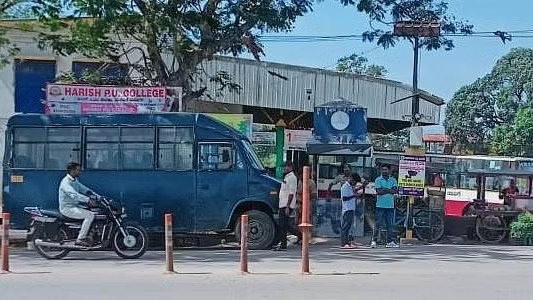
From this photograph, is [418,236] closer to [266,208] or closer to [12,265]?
[266,208]

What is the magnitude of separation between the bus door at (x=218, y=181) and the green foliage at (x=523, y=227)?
727 centimetres

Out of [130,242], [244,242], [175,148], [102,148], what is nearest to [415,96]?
[175,148]

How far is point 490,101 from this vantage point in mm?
58750

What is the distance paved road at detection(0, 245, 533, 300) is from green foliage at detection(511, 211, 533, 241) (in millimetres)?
3130

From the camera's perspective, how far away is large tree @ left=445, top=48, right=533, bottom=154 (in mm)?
57125

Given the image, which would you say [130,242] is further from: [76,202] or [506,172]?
[506,172]

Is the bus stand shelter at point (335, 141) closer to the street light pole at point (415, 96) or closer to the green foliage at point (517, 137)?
the street light pole at point (415, 96)

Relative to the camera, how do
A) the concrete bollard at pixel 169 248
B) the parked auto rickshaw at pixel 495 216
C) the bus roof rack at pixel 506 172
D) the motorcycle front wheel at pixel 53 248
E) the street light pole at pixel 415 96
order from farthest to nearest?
the street light pole at pixel 415 96, the bus roof rack at pixel 506 172, the parked auto rickshaw at pixel 495 216, the motorcycle front wheel at pixel 53 248, the concrete bollard at pixel 169 248

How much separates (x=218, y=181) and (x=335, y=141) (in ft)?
15.5

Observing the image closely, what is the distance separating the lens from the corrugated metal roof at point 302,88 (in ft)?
94.2

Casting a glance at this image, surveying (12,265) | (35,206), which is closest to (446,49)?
(35,206)

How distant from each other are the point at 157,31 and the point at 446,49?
28.0ft

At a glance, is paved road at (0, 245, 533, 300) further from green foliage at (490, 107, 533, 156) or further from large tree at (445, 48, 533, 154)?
large tree at (445, 48, 533, 154)

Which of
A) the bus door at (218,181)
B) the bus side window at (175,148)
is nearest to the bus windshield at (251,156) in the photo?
the bus door at (218,181)
